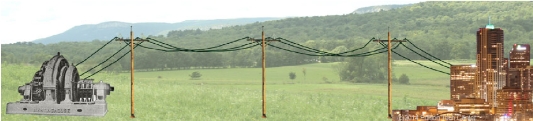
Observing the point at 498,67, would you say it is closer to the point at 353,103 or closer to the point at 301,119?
the point at 301,119

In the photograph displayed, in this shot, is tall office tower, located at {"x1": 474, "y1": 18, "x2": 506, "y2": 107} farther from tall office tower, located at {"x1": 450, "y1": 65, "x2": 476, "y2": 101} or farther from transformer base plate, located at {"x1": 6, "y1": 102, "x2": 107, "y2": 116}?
transformer base plate, located at {"x1": 6, "y1": 102, "x2": 107, "y2": 116}

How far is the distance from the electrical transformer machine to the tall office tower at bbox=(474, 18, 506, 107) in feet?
74.4

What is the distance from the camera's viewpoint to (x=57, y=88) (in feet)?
133

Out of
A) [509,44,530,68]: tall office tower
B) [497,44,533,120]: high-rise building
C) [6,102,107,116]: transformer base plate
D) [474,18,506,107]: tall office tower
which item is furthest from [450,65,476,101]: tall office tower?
[6,102,107,116]: transformer base plate

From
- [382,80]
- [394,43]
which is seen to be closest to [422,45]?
[382,80]

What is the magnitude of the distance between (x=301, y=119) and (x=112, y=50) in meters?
73.9

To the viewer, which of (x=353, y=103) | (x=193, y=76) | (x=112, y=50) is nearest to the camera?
(x=353, y=103)

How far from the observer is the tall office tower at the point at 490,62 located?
41656mm

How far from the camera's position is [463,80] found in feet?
140

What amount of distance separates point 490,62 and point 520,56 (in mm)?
2116

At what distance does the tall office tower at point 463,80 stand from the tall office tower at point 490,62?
578mm

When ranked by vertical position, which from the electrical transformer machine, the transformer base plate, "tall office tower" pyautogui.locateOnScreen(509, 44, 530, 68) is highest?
"tall office tower" pyautogui.locateOnScreen(509, 44, 530, 68)

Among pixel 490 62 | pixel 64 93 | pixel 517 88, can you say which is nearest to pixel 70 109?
pixel 64 93

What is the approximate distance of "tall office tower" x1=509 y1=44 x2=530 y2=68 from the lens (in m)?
41.9
